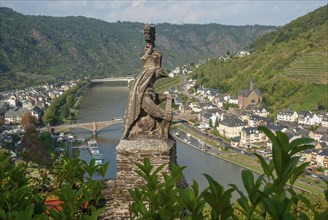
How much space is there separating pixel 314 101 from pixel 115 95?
36680mm

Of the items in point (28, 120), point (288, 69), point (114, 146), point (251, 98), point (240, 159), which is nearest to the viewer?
point (240, 159)

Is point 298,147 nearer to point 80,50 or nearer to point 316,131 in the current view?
point 316,131

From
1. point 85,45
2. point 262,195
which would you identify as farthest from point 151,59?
point 85,45

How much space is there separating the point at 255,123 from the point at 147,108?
39122 mm

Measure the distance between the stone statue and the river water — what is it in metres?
4.10

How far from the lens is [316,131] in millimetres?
37438

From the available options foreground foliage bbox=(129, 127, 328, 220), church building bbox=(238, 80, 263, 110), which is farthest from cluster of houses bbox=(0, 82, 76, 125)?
foreground foliage bbox=(129, 127, 328, 220)

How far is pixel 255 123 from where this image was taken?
42500mm

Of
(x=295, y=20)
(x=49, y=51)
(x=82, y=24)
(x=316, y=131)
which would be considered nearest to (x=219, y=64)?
(x=295, y=20)

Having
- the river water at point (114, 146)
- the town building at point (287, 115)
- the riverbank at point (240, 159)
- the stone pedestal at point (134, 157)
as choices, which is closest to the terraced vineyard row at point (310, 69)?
the town building at point (287, 115)

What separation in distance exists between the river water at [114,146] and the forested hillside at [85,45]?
24.7m

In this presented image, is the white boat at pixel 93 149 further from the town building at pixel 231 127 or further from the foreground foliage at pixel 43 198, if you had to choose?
the foreground foliage at pixel 43 198

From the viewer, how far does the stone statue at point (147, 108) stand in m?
4.66

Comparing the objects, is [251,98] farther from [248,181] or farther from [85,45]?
[85,45]
